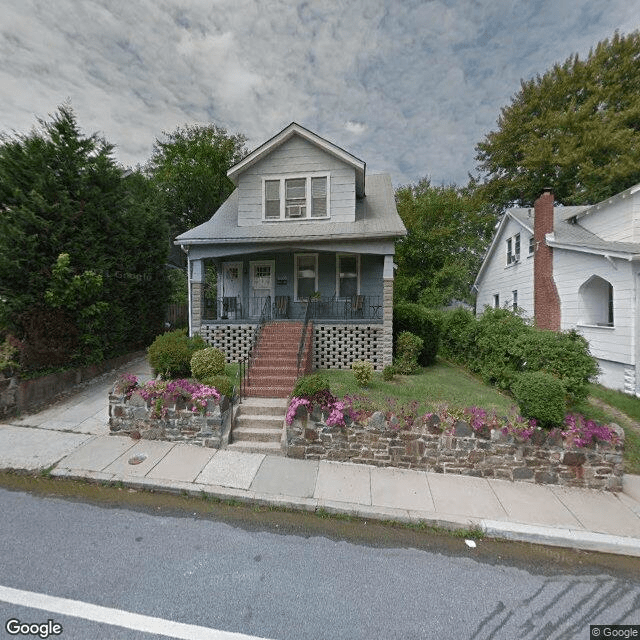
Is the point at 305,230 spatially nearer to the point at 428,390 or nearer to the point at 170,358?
the point at 170,358

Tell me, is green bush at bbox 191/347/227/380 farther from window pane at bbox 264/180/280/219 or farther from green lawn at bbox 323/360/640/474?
window pane at bbox 264/180/280/219

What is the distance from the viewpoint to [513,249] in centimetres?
1616

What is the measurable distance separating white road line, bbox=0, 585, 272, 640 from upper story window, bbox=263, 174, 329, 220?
33.8 ft

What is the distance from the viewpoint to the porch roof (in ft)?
31.6

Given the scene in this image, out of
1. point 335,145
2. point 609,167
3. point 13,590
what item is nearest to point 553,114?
point 609,167

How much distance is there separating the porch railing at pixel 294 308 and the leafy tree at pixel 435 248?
26.4 ft

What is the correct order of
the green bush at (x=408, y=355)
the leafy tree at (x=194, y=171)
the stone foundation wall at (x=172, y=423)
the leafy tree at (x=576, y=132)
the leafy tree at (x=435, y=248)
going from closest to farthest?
1. the stone foundation wall at (x=172, y=423)
2. the green bush at (x=408, y=355)
3. the leafy tree at (x=435, y=248)
4. the leafy tree at (x=576, y=132)
5. the leafy tree at (x=194, y=171)

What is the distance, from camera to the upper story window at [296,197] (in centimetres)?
1076

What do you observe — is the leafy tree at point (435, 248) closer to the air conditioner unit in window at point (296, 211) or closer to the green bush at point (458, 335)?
the green bush at point (458, 335)

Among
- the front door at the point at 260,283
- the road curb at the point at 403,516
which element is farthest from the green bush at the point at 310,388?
the front door at the point at 260,283

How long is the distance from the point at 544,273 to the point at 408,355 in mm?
8171

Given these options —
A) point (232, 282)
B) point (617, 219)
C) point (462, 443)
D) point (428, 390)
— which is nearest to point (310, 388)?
point (462, 443)

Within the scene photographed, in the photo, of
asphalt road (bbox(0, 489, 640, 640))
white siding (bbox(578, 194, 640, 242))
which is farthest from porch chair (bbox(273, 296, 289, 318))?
white siding (bbox(578, 194, 640, 242))

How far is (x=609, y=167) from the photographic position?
1909 centimetres
